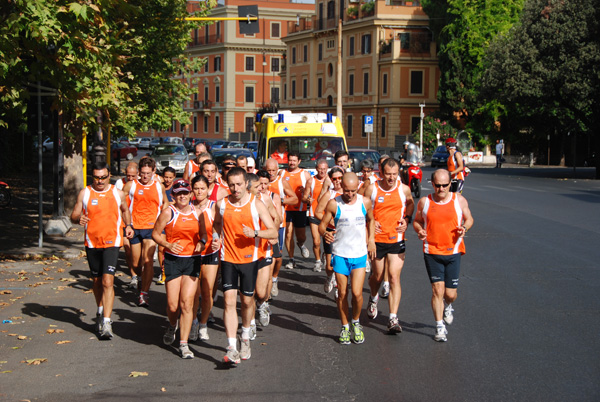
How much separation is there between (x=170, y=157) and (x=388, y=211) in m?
31.3

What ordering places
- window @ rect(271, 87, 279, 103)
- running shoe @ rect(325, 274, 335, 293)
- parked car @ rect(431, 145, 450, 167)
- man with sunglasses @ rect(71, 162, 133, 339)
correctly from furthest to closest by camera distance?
1. window @ rect(271, 87, 279, 103)
2. parked car @ rect(431, 145, 450, 167)
3. running shoe @ rect(325, 274, 335, 293)
4. man with sunglasses @ rect(71, 162, 133, 339)

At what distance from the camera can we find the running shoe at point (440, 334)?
8336 mm

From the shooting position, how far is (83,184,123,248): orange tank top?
880 centimetres

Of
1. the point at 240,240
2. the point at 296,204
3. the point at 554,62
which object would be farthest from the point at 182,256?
the point at 554,62

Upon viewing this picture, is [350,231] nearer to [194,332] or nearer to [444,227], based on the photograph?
[444,227]

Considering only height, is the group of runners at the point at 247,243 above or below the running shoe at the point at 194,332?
above

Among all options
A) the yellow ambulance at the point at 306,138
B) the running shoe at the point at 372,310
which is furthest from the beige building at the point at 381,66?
the running shoe at the point at 372,310

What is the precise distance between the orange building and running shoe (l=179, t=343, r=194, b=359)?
88.2 metres

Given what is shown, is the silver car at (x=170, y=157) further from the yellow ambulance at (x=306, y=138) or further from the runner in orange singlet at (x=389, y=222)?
the runner in orange singlet at (x=389, y=222)

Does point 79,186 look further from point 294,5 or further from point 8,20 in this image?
point 294,5

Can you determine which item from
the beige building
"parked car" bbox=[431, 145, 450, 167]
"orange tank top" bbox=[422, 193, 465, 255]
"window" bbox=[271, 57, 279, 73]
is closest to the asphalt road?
"orange tank top" bbox=[422, 193, 465, 255]

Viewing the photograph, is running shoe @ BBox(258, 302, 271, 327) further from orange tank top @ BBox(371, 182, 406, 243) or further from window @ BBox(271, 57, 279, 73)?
window @ BBox(271, 57, 279, 73)

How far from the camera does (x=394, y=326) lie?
8.66 meters

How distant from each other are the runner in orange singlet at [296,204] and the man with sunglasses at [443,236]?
3.94 metres
